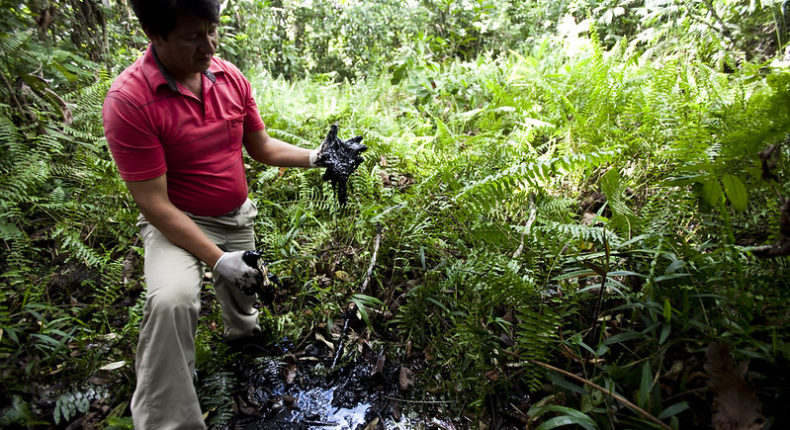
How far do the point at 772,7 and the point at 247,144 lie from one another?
4624 millimetres

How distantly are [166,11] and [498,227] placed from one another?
2.08 meters

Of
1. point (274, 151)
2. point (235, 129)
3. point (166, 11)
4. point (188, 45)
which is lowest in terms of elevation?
point (274, 151)

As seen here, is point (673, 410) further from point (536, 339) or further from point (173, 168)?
point (173, 168)

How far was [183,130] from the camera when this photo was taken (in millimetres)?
2023

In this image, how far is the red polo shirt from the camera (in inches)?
71.0

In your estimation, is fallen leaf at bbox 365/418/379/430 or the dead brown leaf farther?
fallen leaf at bbox 365/418/379/430

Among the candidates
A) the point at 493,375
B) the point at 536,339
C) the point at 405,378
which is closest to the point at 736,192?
the point at 536,339

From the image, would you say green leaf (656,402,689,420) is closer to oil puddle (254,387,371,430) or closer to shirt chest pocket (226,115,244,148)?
oil puddle (254,387,371,430)

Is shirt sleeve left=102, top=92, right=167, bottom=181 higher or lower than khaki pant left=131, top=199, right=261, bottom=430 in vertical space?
higher

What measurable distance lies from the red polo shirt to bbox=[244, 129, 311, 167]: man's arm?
68 millimetres

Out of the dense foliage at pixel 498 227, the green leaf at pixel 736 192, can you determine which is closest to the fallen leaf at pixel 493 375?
the dense foliage at pixel 498 227

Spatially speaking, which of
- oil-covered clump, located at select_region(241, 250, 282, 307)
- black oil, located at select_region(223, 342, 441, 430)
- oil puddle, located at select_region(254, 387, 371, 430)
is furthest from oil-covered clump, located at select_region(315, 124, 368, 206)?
oil puddle, located at select_region(254, 387, 371, 430)

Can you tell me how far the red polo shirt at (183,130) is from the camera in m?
1.80

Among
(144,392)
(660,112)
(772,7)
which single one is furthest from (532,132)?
(144,392)
